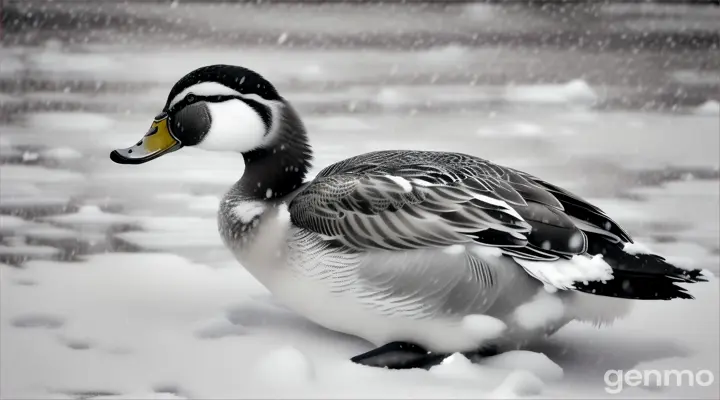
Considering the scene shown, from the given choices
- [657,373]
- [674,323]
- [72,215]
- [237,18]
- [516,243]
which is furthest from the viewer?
[237,18]

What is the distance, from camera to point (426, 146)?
213cm

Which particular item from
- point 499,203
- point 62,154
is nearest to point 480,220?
point 499,203

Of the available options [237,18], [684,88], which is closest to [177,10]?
[237,18]

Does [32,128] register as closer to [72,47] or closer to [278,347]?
[72,47]

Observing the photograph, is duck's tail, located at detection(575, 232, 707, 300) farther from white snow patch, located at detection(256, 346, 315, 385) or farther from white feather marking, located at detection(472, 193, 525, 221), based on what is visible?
white snow patch, located at detection(256, 346, 315, 385)

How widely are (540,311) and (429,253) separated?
0.21 m

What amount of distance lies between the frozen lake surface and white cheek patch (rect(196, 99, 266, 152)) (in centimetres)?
22

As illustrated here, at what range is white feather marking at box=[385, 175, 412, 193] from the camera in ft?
5.21

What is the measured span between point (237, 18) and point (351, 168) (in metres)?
0.69

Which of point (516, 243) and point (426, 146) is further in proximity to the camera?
point (426, 146)

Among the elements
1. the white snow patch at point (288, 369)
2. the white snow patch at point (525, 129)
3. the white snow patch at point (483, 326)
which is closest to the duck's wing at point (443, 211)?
the white snow patch at point (483, 326)

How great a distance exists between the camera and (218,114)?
5.65 ft

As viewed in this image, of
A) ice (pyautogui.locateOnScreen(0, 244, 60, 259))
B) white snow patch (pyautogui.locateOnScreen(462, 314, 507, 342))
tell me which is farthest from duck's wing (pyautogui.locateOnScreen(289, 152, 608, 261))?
ice (pyautogui.locateOnScreen(0, 244, 60, 259))

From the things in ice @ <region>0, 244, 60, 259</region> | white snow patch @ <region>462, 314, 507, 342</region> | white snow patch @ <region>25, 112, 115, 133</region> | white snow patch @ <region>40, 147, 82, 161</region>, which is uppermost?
white snow patch @ <region>25, 112, 115, 133</region>
